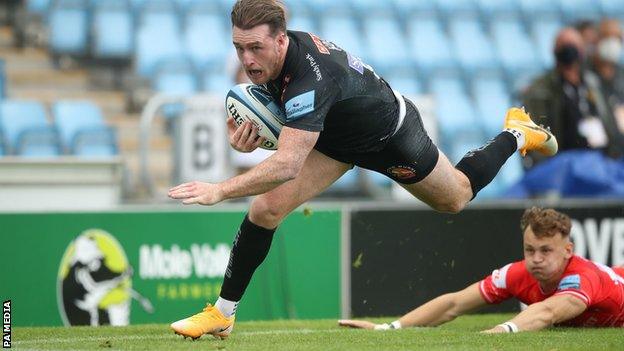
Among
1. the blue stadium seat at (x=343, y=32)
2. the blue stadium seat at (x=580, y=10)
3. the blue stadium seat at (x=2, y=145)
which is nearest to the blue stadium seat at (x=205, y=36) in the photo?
the blue stadium seat at (x=343, y=32)

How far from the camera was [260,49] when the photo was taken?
6359 millimetres

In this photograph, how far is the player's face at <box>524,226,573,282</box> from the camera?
25.0ft

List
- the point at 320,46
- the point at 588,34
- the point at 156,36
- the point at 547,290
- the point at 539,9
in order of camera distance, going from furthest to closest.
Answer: the point at 539,9, the point at 156,36, the point at 588,34, the point at 547,290, the point at 320,46

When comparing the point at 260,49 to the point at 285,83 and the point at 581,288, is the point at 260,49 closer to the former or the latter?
the point at 285,83

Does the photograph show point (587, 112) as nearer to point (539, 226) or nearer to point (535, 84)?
point (535, 84)

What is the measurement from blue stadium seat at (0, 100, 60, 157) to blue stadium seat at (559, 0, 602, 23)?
8.40m

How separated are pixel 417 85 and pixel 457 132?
959 millimetres

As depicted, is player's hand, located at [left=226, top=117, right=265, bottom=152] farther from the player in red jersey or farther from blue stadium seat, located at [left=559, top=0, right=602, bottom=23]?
blue stadium seat, located at [left=559, top=0, right=602, bottom=23]

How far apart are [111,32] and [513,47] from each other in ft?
18.5

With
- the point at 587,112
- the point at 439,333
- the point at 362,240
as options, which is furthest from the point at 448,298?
the point at 587,112

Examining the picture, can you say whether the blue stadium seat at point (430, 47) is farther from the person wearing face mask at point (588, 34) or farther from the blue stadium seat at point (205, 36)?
the blue stadium seat at point (205, 36)

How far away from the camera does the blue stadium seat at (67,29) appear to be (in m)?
12.9

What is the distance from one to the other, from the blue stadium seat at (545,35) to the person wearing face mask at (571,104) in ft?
15.2

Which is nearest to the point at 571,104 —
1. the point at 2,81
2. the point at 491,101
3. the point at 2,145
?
the point at 491,101
